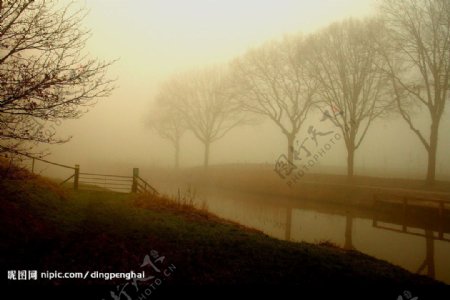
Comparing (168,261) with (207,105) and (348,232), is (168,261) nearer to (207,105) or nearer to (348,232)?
(348,232)

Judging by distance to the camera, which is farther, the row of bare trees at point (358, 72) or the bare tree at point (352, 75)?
the bare tree at point (352, 75)

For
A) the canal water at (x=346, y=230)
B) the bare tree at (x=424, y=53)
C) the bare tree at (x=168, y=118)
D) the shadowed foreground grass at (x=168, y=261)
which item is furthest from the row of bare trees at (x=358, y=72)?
the shadowed foreground grass at (x=168, y=261)

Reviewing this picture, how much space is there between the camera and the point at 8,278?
6.21 m

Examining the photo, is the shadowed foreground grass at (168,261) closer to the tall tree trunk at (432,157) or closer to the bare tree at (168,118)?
the tall tree trunk at (432,157)

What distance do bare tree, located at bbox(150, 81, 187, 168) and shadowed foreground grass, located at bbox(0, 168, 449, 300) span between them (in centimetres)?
4055

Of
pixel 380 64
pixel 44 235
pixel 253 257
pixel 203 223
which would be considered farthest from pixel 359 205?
pixel 44 235

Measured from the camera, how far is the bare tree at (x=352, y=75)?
90.3 ft

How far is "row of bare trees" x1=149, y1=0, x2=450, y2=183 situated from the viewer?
24.9m

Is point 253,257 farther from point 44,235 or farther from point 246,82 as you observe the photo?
point 246,82

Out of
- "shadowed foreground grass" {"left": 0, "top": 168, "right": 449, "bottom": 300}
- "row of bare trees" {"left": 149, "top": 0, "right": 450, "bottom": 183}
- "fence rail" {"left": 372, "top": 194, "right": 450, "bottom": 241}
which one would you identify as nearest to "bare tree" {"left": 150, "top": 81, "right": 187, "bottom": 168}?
"row of bare trees" {"left": 149, "top": 0, "right": 450, "bottom": 183}

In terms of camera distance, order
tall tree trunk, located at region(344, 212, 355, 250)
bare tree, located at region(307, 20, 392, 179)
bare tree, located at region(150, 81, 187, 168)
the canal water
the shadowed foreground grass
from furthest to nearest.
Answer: bare tree, located at region(150, 81, 187, 168) < bare tree, located at region(307, 20, 392, 179) < tall tree trunk, located at region(344, 212, 355, 250) < the canal water < the shadowed foreground grass

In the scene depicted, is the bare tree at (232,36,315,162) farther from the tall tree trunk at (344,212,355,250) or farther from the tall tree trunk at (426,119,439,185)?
the tall tree trunk at (344,212,355,250)

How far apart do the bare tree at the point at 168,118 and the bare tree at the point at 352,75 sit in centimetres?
2642

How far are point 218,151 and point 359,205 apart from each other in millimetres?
62033
